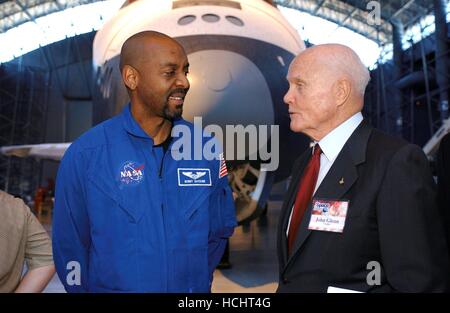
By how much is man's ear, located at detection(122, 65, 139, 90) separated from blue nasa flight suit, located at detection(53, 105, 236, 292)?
4.6 inches

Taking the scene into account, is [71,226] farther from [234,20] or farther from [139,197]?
[234,20]

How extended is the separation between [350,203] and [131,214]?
2.29ft

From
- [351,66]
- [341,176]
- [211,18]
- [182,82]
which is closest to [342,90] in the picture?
[351,66]

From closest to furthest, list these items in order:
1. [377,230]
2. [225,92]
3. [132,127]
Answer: [377,230] < [132,127] < [225,92]

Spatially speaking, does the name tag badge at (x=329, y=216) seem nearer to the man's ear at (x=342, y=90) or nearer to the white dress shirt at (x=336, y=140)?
the white dress shirt at (x=336, y=140)

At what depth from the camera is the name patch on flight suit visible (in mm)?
1605

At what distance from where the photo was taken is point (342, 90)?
1.42m

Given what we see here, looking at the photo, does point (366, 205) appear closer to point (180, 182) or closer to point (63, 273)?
point (180, 182)

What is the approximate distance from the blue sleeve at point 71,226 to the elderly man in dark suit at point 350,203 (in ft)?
2.30

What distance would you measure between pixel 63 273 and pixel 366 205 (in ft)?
3.58

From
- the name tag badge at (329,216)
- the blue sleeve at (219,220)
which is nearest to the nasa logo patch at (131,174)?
the blue sleeve at (219,220)

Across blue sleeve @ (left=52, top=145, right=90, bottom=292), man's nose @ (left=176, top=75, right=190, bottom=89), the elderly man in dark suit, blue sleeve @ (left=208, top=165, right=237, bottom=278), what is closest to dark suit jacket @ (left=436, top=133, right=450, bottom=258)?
the elderly man in dark suit
